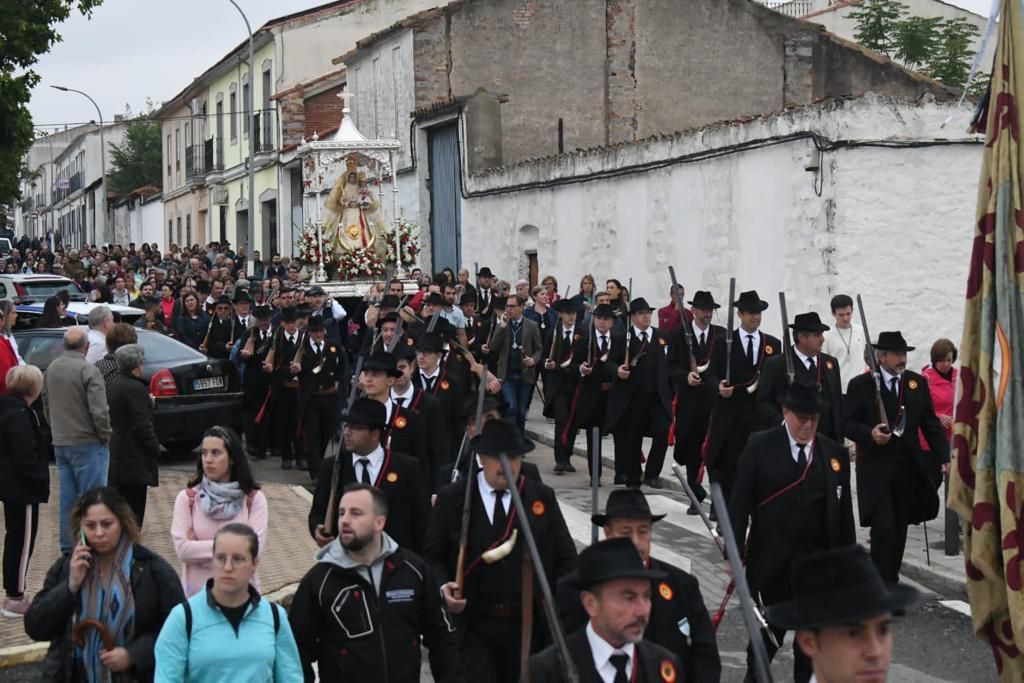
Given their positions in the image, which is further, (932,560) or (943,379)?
(943,379)

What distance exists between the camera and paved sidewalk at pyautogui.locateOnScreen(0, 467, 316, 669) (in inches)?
352

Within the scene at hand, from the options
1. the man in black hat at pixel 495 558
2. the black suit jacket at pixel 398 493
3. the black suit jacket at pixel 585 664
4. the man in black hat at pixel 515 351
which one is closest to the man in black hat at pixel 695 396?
the man in black hat at pixel 515 351

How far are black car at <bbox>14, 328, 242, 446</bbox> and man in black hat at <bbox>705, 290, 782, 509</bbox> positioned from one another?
5944mm

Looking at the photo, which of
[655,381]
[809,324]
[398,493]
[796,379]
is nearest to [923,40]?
[655,381]

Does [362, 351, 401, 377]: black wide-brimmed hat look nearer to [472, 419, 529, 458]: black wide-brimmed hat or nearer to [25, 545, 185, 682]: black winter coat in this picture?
[472, 419, 529, 458]: black wide-brimmed hat

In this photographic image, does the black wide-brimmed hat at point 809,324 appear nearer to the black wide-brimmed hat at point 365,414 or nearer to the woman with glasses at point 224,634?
the black wide-brimmed hat at point 365,414

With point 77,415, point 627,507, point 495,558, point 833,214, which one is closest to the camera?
point 627,507

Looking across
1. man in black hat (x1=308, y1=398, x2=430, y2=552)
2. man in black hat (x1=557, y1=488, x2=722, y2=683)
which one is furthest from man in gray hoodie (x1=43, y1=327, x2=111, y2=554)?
man in black hat (x1=557, y1=488, x2=722, y2=683)

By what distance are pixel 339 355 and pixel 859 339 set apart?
5141mm

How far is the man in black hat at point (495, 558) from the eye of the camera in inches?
251

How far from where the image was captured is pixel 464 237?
96.1ft

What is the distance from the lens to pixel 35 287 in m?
26.8

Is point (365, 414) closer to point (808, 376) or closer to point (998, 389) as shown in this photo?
point (998, 389)

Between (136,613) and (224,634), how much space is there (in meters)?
0.71
